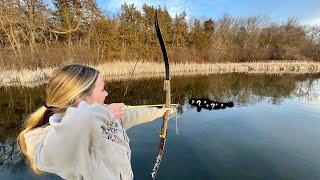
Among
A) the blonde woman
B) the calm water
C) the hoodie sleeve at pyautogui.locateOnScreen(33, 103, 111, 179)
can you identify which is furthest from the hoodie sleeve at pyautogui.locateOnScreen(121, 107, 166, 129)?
the calm water

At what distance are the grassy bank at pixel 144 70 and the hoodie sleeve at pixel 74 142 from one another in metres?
13.0

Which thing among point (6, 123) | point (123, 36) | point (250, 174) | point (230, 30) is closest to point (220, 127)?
point (250, 174)

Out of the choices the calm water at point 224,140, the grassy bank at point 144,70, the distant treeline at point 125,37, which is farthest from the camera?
the distant treeline at point 125,37

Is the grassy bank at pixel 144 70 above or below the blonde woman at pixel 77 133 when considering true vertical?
below

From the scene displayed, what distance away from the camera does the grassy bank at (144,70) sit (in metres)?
14.2

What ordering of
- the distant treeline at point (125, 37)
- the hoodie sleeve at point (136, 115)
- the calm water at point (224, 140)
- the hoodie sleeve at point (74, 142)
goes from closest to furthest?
1. the hoodie sleeve at point (74, 142)
2. the hoodie sleeve at point (136, 115)
3. the calm water at point (224, 140)
4. the distant treeline at point (125, 37)

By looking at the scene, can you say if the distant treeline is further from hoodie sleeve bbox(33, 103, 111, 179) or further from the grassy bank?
hoodie sleeve bbox(33, 103, 111, 179)

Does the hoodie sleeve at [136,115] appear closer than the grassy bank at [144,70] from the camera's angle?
Yes

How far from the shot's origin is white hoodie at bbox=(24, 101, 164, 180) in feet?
3.39

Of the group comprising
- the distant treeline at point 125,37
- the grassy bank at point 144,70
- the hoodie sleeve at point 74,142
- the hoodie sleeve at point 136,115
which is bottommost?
the grassy bank at point 144,70

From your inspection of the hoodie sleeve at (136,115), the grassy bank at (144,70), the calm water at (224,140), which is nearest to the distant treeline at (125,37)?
the grassy bank at (144,70)

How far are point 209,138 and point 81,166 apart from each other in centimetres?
563

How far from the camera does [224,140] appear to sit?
6461 mm

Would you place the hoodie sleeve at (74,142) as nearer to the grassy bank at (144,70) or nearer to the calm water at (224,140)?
the calm water at (224,140)
